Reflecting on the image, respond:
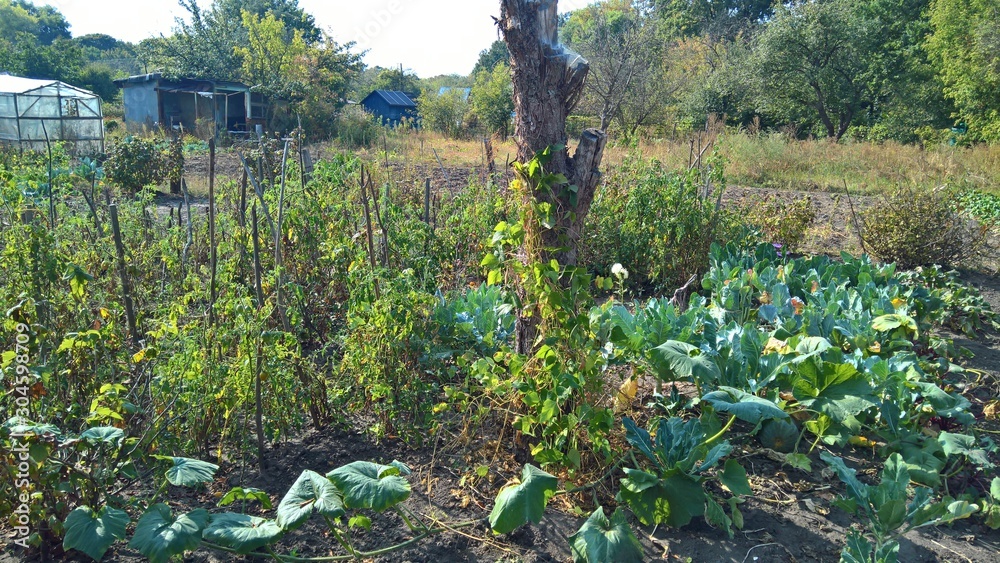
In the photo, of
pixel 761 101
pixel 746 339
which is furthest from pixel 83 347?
pixel 761 101

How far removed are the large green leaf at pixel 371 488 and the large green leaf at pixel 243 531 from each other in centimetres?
20

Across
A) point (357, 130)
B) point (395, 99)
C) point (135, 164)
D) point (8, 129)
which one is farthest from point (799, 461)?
point (395, 99)

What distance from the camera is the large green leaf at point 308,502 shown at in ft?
6.10

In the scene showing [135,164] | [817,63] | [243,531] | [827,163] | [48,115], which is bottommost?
[243,531]

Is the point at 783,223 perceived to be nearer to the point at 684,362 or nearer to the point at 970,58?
the point at 684,362

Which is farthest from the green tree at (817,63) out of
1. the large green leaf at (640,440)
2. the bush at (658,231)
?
the large green leaf at (640,440)

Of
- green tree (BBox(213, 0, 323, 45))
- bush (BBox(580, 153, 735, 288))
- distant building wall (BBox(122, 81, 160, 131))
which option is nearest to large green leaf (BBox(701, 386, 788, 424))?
bush (BBox(580, 153, 735, 288))

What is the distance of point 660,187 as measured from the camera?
545 cm

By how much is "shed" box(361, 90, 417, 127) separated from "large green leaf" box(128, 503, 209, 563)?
1314 inches

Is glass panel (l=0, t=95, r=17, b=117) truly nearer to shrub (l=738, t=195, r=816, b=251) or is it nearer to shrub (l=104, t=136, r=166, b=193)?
shrub (l=104, t=136, r=166, b=193)

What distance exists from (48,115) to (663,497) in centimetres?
1784

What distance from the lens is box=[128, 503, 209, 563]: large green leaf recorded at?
5.74ft

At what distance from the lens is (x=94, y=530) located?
180 centimetres

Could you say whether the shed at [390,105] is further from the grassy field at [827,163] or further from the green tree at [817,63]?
the grassy field at [827,163]
